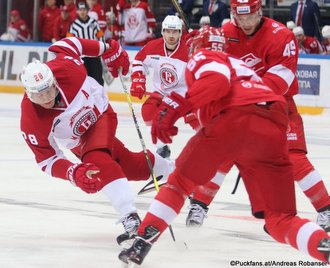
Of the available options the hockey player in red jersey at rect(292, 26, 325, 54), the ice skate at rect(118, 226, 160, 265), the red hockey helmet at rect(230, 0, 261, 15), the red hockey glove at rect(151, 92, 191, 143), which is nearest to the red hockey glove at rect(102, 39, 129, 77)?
the red hockey helmet at rect(230, 0, 261, 15)

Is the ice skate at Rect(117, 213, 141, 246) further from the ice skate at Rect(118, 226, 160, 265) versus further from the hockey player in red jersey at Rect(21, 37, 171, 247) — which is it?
the ice skate at Rect(118, 226, 160, 265)

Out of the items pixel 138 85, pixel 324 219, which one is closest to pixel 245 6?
pixel 324 219

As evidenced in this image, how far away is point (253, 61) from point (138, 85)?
Result: 2.35m

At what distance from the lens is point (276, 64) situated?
5.95m

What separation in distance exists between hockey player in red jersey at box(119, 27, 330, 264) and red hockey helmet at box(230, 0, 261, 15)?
1241mm

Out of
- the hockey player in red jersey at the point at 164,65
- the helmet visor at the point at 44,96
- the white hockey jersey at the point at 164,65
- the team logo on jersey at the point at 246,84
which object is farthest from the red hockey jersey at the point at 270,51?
the white hockey jersey at the point at 164,65

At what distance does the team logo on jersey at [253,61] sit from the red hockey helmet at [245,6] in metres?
0.27

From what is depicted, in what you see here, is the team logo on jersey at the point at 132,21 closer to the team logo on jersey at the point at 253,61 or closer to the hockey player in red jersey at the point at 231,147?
the team logo on jersey at the point at 253,61

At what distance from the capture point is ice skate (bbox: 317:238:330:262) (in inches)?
175

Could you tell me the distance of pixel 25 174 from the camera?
816 centimetres

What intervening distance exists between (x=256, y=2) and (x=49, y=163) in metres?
1.44

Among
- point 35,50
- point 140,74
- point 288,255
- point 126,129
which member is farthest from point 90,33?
point 288,255

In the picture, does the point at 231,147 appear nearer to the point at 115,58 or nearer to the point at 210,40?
the point at 210,40

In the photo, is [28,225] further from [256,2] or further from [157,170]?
[256,2]
